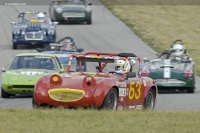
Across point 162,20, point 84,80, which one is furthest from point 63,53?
point 162,20

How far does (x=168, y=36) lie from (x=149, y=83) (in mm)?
23463

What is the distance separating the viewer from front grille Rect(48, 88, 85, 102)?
1502cm

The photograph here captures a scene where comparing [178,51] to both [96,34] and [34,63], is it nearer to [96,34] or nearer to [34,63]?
[34,63]

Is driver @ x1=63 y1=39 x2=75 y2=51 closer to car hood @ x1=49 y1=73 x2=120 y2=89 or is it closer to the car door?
the car door

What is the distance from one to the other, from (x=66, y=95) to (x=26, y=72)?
6556 millimetres

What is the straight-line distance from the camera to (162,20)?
149 feet

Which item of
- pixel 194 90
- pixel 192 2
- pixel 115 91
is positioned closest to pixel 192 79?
pixel 194 90

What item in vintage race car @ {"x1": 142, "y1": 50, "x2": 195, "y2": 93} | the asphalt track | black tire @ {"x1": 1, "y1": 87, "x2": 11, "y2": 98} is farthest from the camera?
the asphalt track

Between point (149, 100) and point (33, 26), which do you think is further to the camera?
point (33, 26)

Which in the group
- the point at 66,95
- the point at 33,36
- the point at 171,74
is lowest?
the point at 171,74

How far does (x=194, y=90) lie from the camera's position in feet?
78.7

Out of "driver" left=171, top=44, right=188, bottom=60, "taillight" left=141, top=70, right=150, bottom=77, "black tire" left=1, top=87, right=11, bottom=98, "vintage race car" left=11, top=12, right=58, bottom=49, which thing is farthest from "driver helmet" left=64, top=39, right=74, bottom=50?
"vintage race car" left=11, top=12, right=58, bottom=49

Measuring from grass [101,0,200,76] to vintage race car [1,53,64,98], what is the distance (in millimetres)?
11238

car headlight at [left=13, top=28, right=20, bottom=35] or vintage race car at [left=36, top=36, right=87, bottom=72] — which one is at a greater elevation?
car headlight at [left=13, top=28, right=20, bottom=35]
